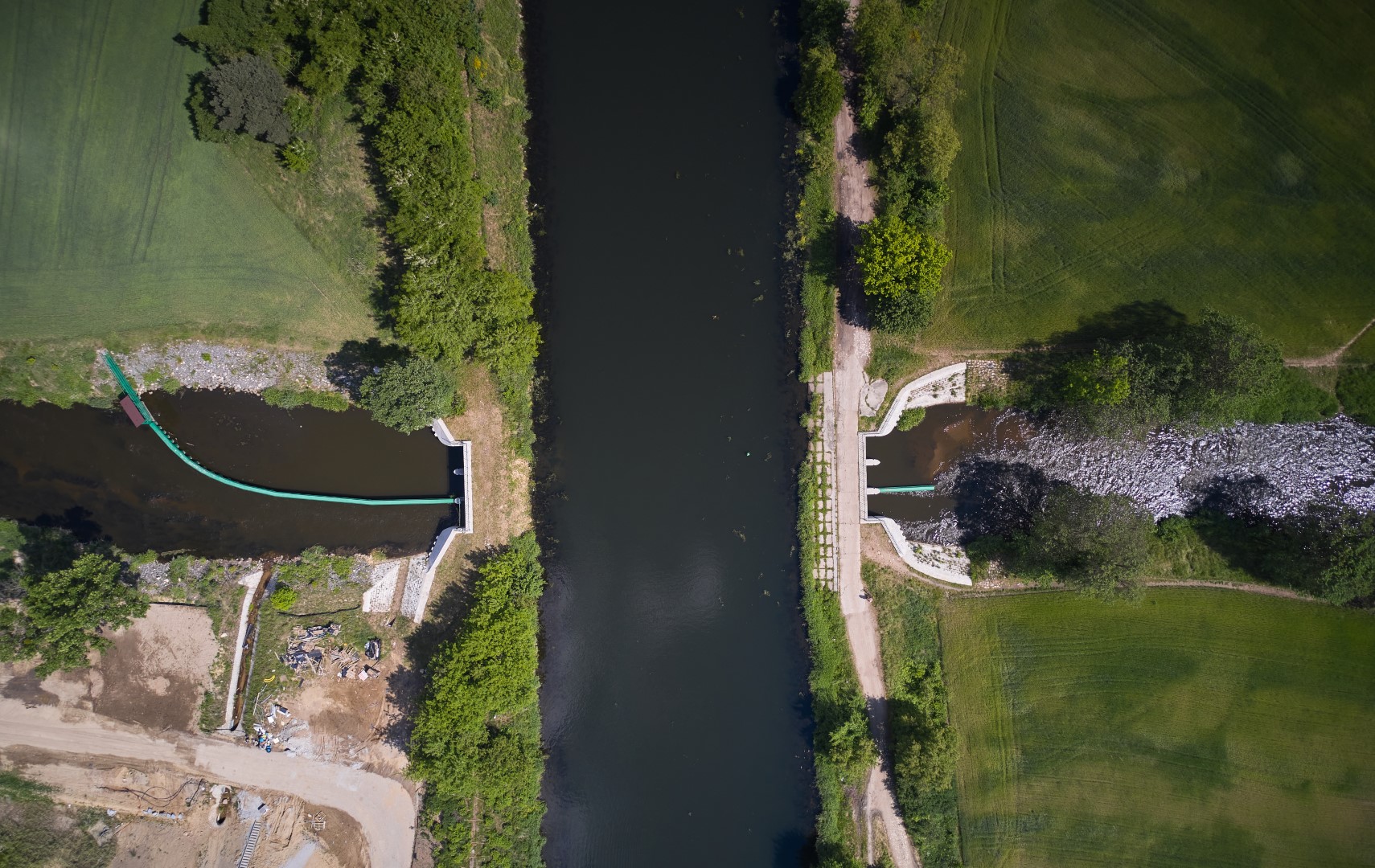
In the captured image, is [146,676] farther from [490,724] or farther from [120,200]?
[120,200]

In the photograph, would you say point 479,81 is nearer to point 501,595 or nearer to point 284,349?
point 284,349

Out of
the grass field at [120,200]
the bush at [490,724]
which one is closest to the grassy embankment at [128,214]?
the grass field at [120,200]

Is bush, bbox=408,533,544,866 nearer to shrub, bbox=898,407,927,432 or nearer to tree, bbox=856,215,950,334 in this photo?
shrub, bbox=898,407,927,432

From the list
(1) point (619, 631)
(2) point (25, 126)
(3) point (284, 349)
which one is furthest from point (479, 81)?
(1) point (619, 631)

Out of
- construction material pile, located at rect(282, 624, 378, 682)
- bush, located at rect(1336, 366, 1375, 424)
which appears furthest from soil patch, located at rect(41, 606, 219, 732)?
bush, located at rect(1336, 366, 1375, 424)

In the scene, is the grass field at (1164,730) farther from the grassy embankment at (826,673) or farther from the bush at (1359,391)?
the bush at (1359,391)

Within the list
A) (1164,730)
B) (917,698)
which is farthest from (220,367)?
(1164,730)
